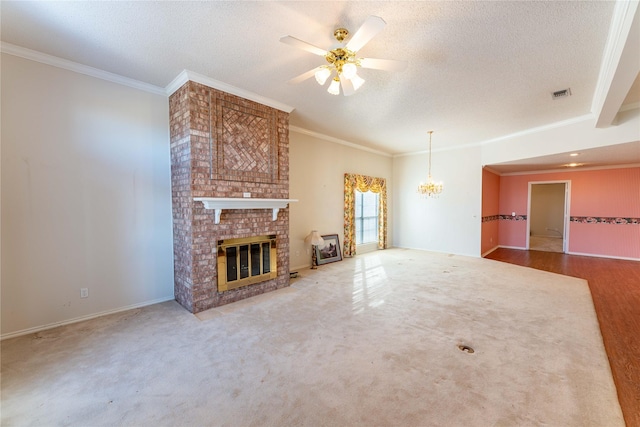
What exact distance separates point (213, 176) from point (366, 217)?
16.4ft

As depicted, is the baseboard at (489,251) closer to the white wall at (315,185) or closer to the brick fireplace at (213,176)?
the white wall at (315,185)

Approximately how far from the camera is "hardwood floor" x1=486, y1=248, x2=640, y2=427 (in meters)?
2.05

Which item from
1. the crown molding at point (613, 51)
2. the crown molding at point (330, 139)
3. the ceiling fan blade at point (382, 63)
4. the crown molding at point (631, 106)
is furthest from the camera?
the crown molding at point (330, 139)

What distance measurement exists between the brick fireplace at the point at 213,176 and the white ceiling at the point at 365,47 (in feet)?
1.13

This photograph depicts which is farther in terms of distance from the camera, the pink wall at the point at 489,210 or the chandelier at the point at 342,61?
the pink wall at the point at 489,210

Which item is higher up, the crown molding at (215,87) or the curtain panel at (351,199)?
the crown molding at (215,87)

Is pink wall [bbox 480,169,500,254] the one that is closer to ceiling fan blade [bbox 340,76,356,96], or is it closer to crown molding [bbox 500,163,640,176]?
crown molding [bbox 500,163,640,176]

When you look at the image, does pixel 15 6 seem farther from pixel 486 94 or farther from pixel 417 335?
pixel 486 94

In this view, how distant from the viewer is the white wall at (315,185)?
546 centimetres

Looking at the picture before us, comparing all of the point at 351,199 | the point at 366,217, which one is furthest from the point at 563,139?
the point at 366,217

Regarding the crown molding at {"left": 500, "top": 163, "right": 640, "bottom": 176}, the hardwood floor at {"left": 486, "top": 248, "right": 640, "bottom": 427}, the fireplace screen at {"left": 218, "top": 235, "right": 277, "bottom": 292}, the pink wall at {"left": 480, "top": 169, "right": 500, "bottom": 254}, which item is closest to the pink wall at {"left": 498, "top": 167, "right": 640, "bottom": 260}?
the crown molding at {"left": 500, "top": 163, "right": 640, "bottom": 176}

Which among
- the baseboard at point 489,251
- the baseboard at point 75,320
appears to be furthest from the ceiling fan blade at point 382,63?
the baseboard at point 489,251

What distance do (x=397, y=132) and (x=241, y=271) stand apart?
4235 millimetres

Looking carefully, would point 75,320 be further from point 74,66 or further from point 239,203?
point 74,66
